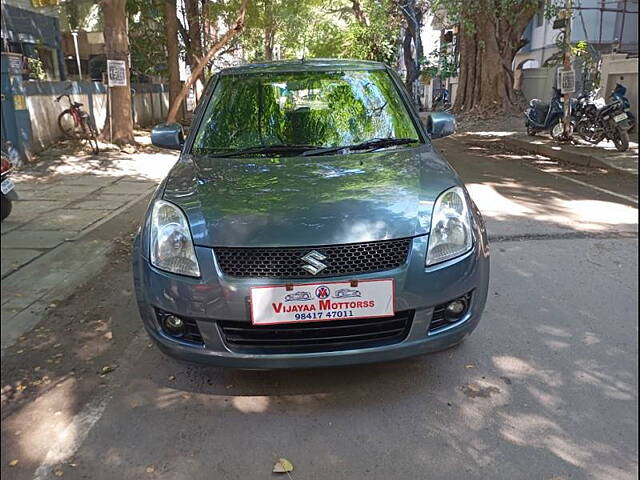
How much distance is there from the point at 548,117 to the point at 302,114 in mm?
9298

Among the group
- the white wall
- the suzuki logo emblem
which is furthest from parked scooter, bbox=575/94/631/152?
the white wall

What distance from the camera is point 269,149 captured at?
3.36 meters

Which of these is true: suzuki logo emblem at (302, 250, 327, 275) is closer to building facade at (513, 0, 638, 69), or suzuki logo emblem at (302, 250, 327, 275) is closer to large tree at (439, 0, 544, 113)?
large tree at (439, 0, 544, 113)

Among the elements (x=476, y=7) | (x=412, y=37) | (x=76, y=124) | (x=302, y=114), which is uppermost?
(x=412, y=37)

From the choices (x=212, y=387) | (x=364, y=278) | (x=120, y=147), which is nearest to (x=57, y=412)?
(x=212, y=387)

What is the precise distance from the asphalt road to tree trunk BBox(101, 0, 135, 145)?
27.7 feet

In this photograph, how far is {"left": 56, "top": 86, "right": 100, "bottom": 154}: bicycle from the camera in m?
10.6

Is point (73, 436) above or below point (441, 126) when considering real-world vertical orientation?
below

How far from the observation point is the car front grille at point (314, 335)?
2.45m

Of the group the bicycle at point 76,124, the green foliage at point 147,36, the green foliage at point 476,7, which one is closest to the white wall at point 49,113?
the bicycle at point 76,124

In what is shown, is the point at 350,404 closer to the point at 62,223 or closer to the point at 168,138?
the point at 168,138

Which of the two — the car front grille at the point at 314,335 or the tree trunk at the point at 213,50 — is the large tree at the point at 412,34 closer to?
the tree trunk at the point at 213,50

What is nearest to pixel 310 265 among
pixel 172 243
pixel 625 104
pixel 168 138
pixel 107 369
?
pixel 172 243

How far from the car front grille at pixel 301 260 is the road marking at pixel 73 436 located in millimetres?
963
